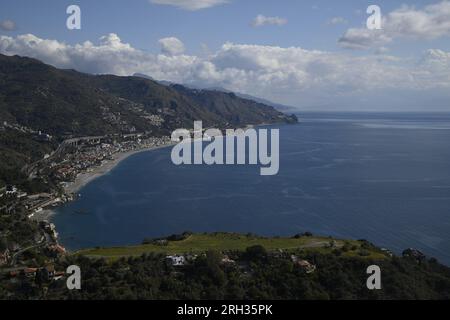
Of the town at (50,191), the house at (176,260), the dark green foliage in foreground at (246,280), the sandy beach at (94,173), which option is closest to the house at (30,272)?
the town at (50,191)

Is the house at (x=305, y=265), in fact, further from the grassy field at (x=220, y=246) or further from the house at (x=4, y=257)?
the house at (x=4, y=257)

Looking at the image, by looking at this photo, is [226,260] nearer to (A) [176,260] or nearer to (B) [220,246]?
(A) [176,260]

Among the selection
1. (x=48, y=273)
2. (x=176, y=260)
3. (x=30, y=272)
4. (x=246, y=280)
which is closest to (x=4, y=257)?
(x=30, y=272)

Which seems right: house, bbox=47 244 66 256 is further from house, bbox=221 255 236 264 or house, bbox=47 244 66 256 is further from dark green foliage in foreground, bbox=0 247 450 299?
house, bbox=221 255 236 264

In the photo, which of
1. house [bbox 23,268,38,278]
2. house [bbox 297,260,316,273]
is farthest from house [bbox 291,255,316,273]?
house [bbox 23,268,38,278]
